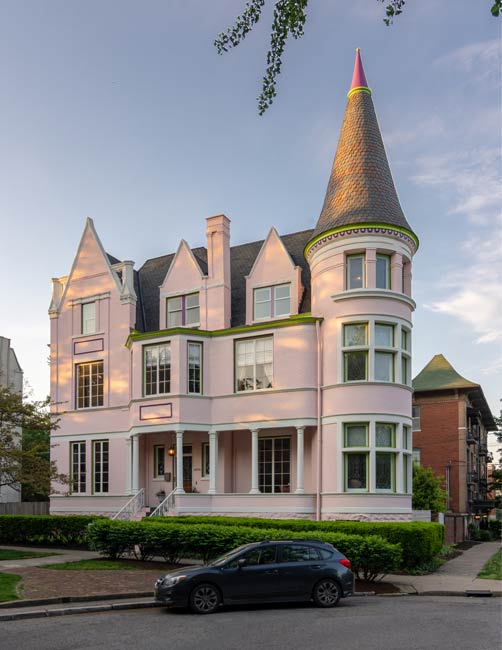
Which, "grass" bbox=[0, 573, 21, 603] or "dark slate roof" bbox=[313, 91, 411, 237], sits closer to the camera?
"grass" bbox=[0, 573, 21, 603]

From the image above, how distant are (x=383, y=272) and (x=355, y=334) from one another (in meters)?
2.59

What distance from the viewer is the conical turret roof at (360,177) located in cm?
2641

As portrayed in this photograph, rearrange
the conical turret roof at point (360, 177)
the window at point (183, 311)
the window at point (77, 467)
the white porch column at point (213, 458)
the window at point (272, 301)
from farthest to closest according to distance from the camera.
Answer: the window at point (77, 467), the window at point (183, 311), the window at point (272, 301), the white porch column at point (213, 458), the conical turret roof at point (360, 177)

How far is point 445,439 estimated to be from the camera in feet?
163

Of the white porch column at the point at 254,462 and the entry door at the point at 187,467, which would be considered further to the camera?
the entry door at the point at 187,467

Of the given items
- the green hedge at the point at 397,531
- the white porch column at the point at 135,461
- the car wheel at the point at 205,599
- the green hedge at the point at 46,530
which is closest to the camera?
the car wheel at the point at 205,599

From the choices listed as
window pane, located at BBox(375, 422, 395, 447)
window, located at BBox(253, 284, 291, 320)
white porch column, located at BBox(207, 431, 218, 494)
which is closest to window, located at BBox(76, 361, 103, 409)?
white porch column, located at BBox(207, 431, 218, 494)

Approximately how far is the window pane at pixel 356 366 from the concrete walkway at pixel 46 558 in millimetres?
11051

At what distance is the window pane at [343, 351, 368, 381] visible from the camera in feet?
85.0

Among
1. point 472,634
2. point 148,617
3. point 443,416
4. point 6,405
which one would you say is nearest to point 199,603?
point 148,617

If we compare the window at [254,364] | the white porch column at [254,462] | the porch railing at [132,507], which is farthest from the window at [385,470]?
the porch railing at [132,507]

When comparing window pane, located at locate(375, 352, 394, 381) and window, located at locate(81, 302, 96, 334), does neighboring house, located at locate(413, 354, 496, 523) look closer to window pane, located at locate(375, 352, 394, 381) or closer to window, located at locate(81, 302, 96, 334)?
window pane, located at locate(375, 352, 394, 381)

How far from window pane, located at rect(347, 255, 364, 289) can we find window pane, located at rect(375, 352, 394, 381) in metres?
2.70

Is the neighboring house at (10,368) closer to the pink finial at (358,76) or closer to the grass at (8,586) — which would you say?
the pink finial at (358,76)
